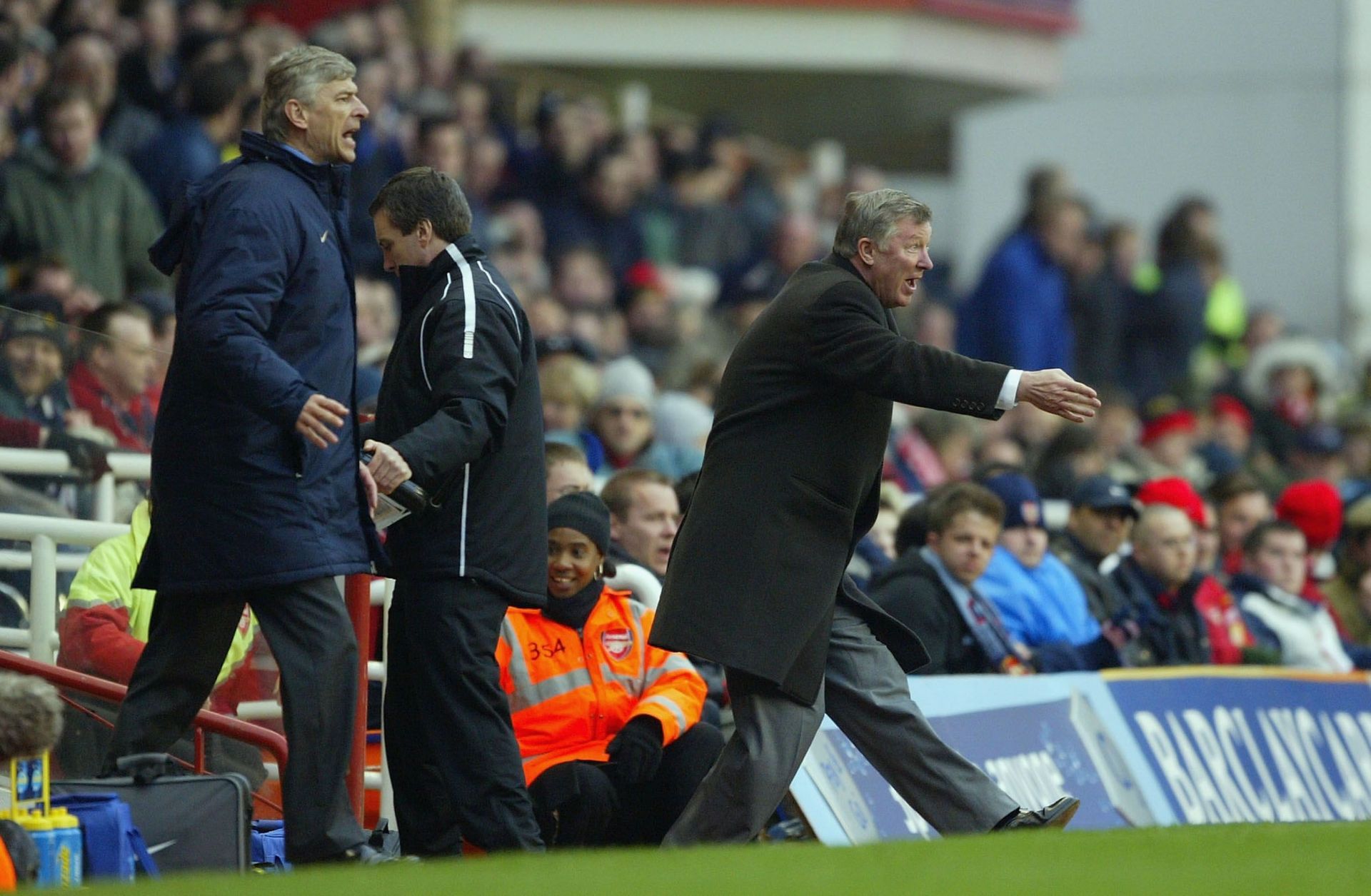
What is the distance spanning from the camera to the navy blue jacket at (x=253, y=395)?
5.96 m

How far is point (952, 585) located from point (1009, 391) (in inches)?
105

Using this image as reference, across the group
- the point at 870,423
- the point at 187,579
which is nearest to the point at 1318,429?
the point at 870,423

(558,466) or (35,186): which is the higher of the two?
(35,186)

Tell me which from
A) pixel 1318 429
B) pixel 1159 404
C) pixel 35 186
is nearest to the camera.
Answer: pixel 35 186

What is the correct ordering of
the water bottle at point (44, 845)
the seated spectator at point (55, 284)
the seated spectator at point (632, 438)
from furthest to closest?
the seated spectator at point (632, 438) → the seated spectator at point (55, 284) → the water bottle at point (44, 845)

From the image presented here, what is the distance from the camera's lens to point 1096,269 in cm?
1792

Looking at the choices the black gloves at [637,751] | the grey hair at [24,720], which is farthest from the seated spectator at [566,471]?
the grey hair at [24,720]

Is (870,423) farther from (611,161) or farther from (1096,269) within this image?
(1096,269)

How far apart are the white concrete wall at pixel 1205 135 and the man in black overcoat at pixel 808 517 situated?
20157 mm

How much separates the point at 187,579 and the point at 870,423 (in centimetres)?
196

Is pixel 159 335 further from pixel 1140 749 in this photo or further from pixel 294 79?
pixel 1140 749

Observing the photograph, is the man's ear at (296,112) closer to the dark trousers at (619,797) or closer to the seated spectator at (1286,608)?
the dark trousers at (619,797)

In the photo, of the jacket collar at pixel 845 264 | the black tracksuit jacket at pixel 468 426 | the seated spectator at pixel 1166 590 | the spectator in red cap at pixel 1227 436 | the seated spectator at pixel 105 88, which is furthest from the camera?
the spectator in red cap at pixel 1227 436

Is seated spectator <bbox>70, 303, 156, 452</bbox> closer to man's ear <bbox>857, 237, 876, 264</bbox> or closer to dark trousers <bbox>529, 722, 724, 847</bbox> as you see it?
dark trousers <bbox>529, 722, 724, 847</bbox>
